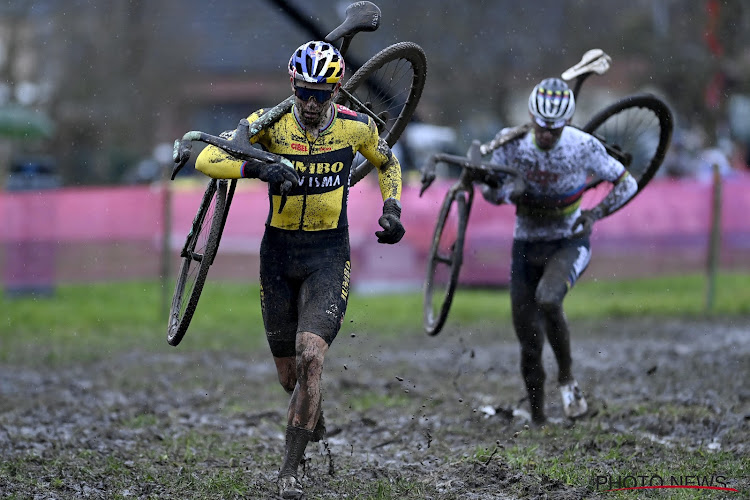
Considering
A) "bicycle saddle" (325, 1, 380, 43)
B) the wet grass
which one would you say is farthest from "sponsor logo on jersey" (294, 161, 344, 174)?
the wet grass

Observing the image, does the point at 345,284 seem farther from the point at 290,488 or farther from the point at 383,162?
the point at 290,488

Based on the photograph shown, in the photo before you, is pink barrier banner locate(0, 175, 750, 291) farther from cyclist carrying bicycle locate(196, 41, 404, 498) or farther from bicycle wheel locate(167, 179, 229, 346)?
cyclist carrying bicycle locate(196, 41, 404, 498)

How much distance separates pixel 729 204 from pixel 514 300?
27.1 feet

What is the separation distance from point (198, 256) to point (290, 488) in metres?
1.70

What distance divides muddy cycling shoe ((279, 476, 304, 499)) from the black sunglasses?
2217 mm

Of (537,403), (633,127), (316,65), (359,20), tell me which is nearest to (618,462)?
(537,403)

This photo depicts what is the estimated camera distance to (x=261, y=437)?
27.1ft

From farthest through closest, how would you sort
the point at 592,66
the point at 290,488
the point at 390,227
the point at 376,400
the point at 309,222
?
the point at 376,400, the point at 592,66, the point at 309,222, the point at 390,227, the point at 290,488

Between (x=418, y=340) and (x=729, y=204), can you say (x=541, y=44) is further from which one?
(x=418, y=340)

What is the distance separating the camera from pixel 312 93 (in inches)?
248

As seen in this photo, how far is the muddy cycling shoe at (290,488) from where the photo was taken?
6056mm

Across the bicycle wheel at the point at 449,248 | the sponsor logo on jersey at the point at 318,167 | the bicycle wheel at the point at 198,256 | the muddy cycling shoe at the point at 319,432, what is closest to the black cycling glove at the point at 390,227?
the sponsor logo on jersey at the point at 318,167

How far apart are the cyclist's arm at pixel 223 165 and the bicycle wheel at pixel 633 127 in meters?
3.62

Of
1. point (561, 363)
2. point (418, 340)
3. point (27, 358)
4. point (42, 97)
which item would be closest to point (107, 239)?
point (27, 358)
